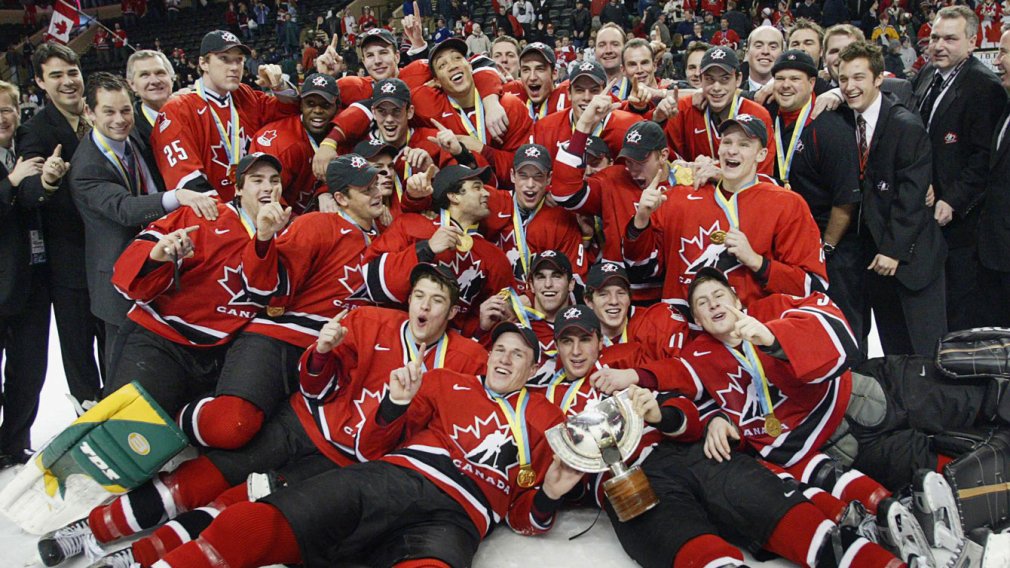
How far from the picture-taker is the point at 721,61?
4.50 m

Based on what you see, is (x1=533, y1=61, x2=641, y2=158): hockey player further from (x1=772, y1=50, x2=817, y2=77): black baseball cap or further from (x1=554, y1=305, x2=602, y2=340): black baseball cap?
(x1=554, y1=305, x2=602, y2=340): black baseball cap

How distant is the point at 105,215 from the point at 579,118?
2470 mm

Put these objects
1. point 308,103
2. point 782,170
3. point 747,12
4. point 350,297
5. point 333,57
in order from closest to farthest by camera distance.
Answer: point 350,297 → point 782,170 → point 308,103 → point 333,57 → point 747,12

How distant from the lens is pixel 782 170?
4.56 meters

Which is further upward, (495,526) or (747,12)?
(747,12)

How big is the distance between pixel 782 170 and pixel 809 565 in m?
2.24

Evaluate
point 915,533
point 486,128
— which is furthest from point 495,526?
point 486,128

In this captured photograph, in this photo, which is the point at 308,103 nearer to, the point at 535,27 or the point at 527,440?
the point at 527,440

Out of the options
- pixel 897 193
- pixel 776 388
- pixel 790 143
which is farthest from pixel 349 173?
pixel 897 193

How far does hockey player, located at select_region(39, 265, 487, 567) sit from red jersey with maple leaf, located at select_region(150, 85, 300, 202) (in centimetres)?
140

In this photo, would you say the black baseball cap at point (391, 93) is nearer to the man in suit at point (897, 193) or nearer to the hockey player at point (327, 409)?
the hockey player at point (327, 409)

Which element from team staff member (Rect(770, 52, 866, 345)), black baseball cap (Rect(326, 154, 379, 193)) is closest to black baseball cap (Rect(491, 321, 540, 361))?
black baseball cap (Rect(326, 154, 379, 193))

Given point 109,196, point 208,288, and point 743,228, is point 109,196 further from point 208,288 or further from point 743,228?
point 743,228

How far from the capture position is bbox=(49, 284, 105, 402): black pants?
4.61m
